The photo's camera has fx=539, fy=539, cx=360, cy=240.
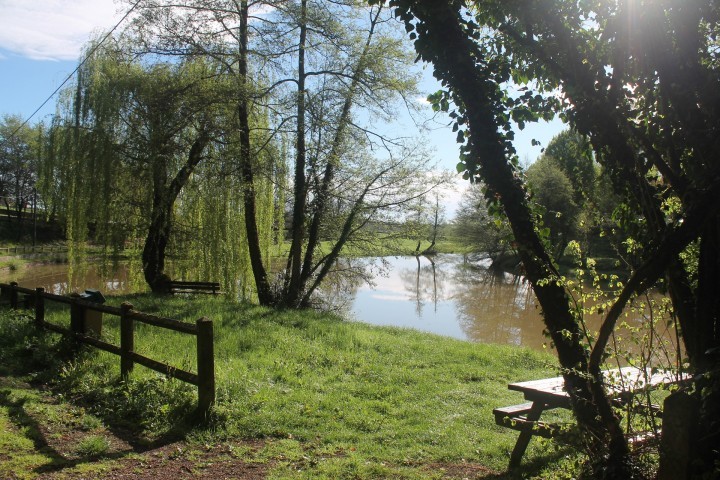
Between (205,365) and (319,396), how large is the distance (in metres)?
1.55

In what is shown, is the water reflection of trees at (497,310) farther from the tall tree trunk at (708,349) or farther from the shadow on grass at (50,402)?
the tall tree trunk at (708,349)

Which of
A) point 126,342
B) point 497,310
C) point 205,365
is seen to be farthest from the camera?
point 497,310

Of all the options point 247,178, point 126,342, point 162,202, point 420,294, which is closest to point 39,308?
point 126,342

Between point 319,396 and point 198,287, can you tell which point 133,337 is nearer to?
point 319,396

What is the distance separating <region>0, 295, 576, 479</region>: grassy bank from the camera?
463cm

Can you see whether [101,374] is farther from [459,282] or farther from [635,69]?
[459,282]

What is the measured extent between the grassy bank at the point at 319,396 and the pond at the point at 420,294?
6.21 meters

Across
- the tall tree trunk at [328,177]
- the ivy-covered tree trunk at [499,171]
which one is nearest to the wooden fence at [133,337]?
the ivy-covered tree trunk at [499,171]

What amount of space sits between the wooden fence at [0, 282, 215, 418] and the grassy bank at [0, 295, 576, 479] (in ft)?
0.57

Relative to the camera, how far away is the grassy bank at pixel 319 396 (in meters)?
4.63

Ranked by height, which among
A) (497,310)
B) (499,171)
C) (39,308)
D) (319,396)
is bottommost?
(497,310)

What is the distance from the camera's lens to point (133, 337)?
21.9ft

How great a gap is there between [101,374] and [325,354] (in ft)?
10.6

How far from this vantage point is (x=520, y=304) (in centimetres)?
2403
